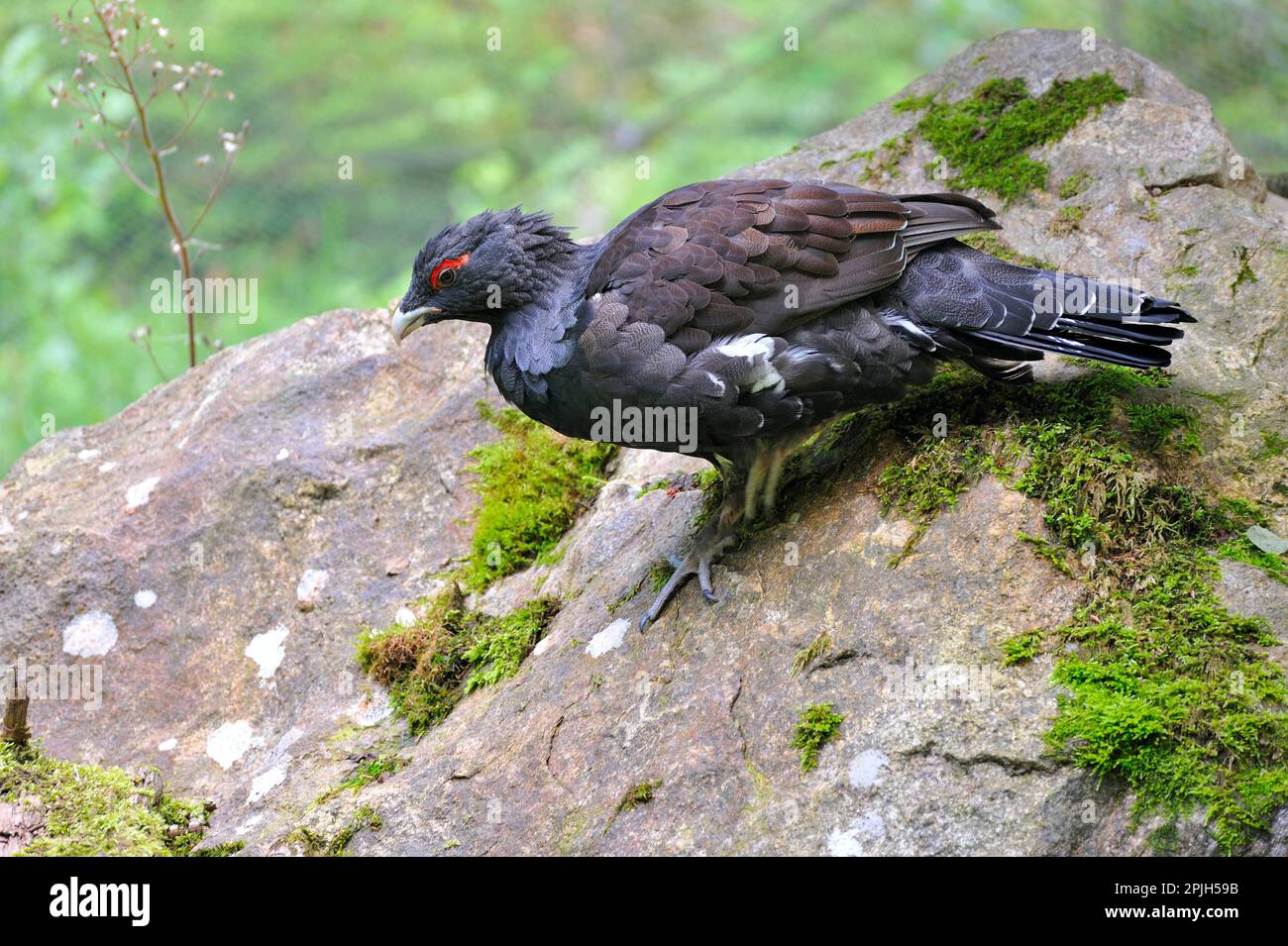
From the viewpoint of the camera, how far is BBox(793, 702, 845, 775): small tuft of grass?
3.78m

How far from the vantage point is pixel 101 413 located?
8.39 meters

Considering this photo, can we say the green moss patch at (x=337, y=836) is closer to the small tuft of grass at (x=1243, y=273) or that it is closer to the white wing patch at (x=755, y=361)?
the white wing patch at (x=755, y=361)

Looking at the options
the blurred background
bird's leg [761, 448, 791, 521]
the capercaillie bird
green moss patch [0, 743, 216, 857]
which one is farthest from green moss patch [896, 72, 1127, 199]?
green moss patch [0, 743, 216, 857]

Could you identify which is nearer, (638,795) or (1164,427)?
(638,795)

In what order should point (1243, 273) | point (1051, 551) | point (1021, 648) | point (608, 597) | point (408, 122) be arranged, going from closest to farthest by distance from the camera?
point (1021, 648) < point (1051, 551) < point (608, 597) < point (1243, 273) < point (408, 122)

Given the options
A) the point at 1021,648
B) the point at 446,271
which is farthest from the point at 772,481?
the point at 446,271

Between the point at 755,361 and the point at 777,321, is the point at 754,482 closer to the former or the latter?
the point at 755,361

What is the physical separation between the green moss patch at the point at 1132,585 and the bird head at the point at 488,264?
152 centimetres

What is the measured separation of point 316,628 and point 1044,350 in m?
3.24

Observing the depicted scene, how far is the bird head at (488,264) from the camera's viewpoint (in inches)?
186

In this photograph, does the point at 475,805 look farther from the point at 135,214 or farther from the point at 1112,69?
the point at 135,214

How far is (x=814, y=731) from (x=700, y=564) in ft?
3.11

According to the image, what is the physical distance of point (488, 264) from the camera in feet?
15.5

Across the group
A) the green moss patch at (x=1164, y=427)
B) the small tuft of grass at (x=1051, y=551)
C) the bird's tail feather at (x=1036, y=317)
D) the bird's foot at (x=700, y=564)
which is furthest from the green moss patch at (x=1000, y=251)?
the bird's foot at (x=700, y=564)
